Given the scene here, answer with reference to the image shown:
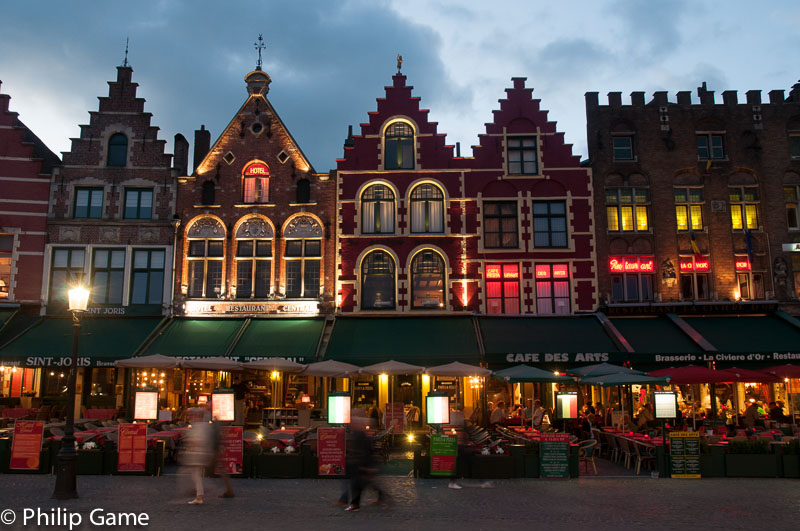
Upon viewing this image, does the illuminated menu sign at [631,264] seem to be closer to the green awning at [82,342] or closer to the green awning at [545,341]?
the green awning at [545,341]

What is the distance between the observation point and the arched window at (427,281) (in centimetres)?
2780

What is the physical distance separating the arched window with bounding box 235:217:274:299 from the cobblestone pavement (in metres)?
12.5

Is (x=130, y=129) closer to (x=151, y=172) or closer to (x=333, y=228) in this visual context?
(x=151, y=172)

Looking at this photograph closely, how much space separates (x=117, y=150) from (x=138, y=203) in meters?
2.55

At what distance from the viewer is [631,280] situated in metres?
28.2

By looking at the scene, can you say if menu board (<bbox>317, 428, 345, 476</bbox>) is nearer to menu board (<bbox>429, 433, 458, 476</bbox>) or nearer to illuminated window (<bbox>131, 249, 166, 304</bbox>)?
menu board (<bbox>429, 433, 458, 476</bbox>)

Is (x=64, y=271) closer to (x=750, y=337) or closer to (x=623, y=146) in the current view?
(x=623, y=146)

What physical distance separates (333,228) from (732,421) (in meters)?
16.8

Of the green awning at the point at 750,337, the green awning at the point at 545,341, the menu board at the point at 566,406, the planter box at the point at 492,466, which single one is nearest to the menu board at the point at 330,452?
the planter box at the point at 492,466

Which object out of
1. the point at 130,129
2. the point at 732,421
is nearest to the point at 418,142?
the point at 130,129

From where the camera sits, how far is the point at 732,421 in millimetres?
24062

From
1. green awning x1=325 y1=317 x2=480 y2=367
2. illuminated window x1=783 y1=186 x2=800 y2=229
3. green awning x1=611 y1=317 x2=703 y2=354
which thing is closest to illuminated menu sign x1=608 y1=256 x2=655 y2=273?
green awning x1=611 y1=317 x2=703 y2=354

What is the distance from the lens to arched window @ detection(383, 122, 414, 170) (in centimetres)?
2886

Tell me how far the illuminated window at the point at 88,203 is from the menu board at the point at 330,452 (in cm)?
1744
